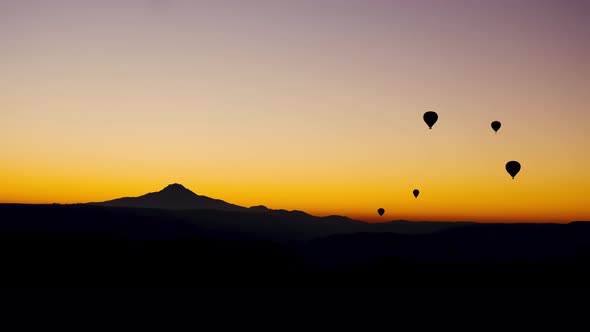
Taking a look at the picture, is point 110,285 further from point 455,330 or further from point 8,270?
point 455,330

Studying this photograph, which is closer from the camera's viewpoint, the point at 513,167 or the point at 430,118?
the point at 430,118

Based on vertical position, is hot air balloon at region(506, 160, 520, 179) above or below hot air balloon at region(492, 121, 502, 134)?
below

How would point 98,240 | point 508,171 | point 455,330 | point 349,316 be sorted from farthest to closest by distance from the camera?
point 98,240, point 508,171, point 349,316, point 455,330

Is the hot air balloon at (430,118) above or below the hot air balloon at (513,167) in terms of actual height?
above

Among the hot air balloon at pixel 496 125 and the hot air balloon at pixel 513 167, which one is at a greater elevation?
the hot air balloon at pixel 496 125

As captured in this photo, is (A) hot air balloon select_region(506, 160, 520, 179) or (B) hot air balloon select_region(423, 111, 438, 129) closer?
(B) hot air balloon select_region(423, 111, 438, 129)

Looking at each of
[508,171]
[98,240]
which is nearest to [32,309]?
[508,171]

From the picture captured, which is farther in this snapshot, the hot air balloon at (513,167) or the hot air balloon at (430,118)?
the hot air balloon at (513,167)

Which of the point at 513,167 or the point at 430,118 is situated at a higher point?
the point at 430,118
